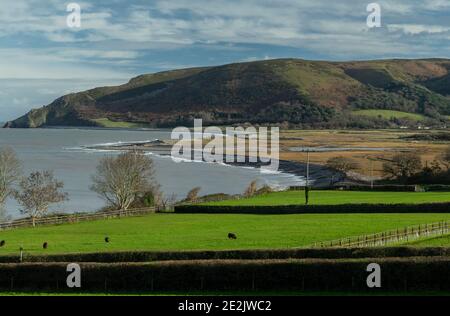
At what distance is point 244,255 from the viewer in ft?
128

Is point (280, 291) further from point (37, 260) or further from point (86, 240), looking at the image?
point (86, 240)

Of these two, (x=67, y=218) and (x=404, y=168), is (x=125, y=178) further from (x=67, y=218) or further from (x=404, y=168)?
(x=404, y=168)

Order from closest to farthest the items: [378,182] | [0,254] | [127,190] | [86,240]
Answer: [0,254] → [86,240] → [127,190] → [378,182]

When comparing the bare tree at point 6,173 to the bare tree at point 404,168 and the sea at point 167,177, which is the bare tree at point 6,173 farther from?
the bare tree at point 404,168

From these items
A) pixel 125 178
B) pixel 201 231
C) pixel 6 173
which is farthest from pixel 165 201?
pixel 201 231

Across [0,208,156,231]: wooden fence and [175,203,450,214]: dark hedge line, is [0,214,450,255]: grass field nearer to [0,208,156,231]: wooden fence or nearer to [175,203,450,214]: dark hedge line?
[0,208,156,231]: wooden fence

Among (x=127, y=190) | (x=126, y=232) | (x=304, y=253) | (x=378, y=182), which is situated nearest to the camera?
(x=304, y=253)

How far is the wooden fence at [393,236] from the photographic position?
4278 centimetres

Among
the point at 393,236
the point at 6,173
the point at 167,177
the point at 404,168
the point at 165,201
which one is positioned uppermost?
the point at 6,173

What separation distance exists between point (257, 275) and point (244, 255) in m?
3.44

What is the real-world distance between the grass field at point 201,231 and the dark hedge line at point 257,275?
22.6ft

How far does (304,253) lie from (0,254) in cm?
1858
